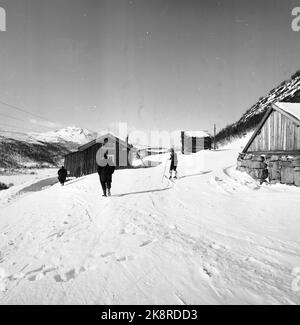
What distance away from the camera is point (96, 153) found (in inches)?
1119

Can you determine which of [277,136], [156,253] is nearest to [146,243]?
[156,253]

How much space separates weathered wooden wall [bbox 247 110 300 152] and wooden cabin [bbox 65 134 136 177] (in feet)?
58.8

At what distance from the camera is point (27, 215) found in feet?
28.0

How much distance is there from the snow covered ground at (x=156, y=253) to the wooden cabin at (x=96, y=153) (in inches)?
776

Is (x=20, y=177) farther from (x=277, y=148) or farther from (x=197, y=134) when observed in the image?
(x=277, y=148)

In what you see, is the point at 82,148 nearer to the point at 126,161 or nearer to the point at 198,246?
the point at 126,161

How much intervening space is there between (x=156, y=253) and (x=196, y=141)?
4025 cm

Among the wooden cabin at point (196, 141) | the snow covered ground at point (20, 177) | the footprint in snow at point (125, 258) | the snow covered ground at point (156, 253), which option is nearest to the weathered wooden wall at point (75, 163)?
the snow covered ground at point (20, 177)

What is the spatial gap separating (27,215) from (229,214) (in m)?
7.45

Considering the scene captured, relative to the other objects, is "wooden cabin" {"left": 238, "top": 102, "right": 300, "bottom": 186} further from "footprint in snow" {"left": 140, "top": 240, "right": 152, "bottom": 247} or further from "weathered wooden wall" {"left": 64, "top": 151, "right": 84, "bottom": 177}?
"weathered wooden wall" {"left": 64, "top": 151, "right": 84, "bottom": 177}

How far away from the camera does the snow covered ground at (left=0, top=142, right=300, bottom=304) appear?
3027 mm

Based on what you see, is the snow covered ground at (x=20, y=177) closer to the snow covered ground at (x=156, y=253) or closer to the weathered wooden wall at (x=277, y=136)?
the snow covered ground at (x=156, y=253)

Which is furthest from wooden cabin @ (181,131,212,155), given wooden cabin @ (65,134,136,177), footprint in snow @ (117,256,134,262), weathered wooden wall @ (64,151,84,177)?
footprint in snow @ (117,256,134,262)
